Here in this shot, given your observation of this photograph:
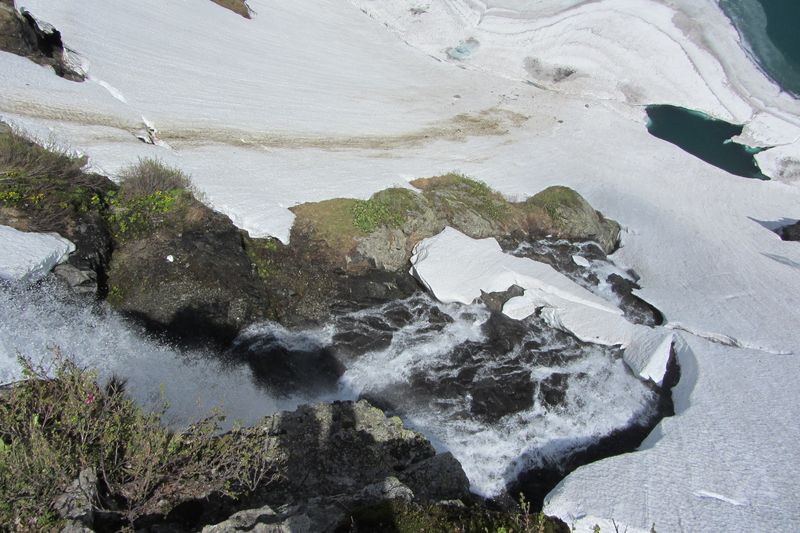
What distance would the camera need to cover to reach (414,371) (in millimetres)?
12758

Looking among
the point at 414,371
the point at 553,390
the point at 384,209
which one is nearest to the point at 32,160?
the point at 384,209

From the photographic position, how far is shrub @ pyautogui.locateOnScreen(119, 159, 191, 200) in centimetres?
1337

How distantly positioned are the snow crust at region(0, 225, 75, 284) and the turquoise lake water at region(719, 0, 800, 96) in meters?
34.6

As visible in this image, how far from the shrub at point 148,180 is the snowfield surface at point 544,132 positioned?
648 mm

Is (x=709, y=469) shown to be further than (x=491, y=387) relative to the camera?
No

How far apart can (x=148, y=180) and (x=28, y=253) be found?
3.90 meters

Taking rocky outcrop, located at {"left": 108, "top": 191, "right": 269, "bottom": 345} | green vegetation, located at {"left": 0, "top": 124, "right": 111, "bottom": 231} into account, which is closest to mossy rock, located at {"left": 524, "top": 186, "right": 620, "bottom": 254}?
rocky outcrop, located at {"left": 108, "top": 191, "right": 269, "bottom": 345}

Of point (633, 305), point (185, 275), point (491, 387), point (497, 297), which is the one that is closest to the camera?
point (185, 275)

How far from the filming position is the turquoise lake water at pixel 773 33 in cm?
2978

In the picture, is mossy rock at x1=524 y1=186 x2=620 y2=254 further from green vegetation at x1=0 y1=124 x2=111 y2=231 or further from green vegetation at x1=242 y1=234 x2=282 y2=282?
green vegetation at x1=0 y1=124 x2=111 y2=231

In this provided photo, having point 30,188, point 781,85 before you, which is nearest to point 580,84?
point 781,85

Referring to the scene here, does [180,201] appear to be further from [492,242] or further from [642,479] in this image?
[642,479]

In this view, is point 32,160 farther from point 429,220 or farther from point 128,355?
point 429,220

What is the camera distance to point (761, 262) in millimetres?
20000
